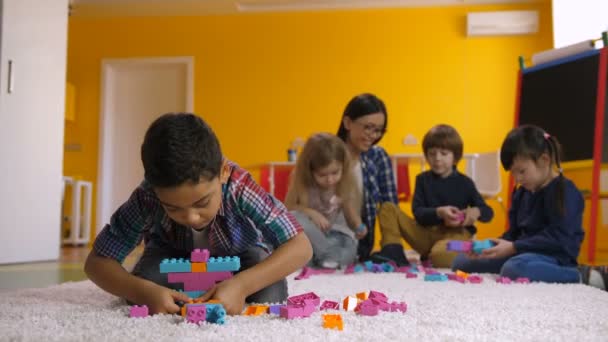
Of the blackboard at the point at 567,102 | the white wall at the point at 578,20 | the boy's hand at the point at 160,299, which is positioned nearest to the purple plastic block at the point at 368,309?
the boy's hand at the point at 160,299

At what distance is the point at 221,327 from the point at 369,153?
2.16m

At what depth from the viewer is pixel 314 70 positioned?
616 centimetres

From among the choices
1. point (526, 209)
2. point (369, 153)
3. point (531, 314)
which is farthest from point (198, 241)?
point (369, 153)

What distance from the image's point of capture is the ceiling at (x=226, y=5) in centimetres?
595

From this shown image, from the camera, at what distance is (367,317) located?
1158 mm

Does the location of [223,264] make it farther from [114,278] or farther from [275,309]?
[114,278]

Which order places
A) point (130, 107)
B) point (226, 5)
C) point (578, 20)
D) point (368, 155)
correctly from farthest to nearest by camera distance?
1. point (130, 107)
2. point (226, 5)
3. point (578, 20)
4. point (368, 155)

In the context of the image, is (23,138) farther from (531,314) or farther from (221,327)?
(531,314)

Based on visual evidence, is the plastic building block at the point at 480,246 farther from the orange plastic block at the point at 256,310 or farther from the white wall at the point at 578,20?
the white wall at the point at 578,20

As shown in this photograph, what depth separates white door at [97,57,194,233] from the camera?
6395 millimetres

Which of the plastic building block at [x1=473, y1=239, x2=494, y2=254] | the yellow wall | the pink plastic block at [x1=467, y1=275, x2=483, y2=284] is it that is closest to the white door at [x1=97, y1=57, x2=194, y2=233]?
the yellow wall

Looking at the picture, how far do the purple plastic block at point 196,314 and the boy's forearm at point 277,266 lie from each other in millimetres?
116

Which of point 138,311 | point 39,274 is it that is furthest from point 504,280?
point 39,274

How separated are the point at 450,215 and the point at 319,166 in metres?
0.72
